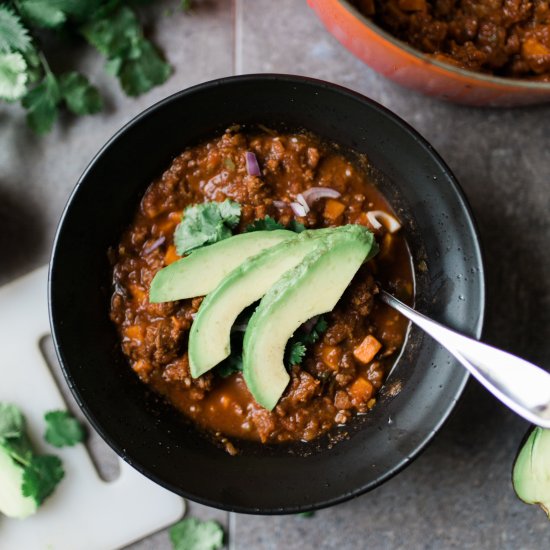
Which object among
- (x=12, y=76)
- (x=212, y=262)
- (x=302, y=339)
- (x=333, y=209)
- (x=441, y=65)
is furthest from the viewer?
(x=12, y=76)

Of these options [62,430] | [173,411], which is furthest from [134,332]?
[62,430]

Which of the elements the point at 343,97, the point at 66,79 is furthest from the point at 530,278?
the point at 66,79

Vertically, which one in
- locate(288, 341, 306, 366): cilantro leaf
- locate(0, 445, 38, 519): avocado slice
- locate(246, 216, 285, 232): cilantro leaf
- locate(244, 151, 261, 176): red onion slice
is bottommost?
locate(0, 445, 38, 519): avocado slice

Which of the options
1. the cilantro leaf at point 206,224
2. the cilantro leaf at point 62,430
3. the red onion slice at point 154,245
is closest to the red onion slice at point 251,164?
the cilantro leaf at point 206,224

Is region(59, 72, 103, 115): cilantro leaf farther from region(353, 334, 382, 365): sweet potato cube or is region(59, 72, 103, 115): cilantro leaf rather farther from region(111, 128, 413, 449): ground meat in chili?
region(353, 334, 382, 365): sweet potato cube

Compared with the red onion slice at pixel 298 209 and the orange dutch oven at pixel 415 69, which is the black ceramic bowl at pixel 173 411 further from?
the red onion slice at pixel 298 209

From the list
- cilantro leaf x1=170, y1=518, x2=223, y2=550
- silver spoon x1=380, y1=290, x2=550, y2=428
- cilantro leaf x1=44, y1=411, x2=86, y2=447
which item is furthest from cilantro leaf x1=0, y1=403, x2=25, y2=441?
silver spoon x1=380, y1=290, x2=550, y2=428

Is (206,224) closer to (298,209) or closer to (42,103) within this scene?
(298,209)
